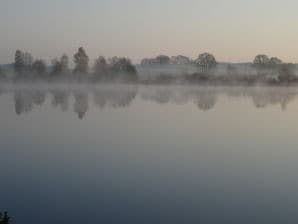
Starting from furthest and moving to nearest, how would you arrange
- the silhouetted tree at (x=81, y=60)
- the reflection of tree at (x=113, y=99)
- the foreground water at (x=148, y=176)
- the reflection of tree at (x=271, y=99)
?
the silhouetted tree at (x=81, y=60)
the reflection of tree at (x=271, y=99)
the reflection of tree at (x=113, y=99)
the foreground water at (x=148, y=176)

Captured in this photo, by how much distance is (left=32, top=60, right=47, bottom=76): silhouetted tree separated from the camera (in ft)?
208

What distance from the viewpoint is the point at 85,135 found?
11891 millimetres

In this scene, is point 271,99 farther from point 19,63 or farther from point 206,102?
point 19,63

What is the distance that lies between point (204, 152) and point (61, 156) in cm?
293

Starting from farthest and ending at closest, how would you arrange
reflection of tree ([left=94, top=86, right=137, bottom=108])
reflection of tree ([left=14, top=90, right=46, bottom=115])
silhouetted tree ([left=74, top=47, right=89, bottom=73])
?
silhouetted tree ([left=74, top=47, right=89, bottom=73]) < reflection of tree ([left=94, top=86, right=137, bottom=108]) < reflection of tree ([left=14, top=90, right=46, bottom=115])

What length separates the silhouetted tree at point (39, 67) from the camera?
63.5m

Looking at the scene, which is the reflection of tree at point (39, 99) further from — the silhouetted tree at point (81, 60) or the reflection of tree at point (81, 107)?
the silhouetted tree at point (81, 60)

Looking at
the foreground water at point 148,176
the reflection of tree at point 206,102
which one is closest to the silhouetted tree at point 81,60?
the reflection of tree at point 206,102

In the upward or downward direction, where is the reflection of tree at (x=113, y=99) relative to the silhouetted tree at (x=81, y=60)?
downward

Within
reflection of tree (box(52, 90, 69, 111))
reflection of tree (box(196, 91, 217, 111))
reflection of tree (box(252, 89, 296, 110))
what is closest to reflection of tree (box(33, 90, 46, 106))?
reflection of tree (box(52, 90, 69, 111))

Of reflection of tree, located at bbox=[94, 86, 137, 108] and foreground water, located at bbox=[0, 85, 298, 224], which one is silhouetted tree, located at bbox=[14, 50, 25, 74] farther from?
foreground water, located at bbox=[0, 85, 298, 224]

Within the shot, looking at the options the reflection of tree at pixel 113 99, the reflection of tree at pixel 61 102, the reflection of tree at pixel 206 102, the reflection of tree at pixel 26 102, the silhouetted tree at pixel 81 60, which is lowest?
the reflection of tree at pixel 206 102

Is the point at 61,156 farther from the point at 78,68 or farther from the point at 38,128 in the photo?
the point at 78,68

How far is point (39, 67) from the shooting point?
63969mm
